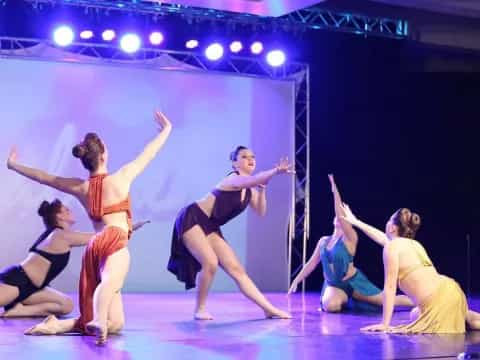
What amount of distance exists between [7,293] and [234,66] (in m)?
4.46

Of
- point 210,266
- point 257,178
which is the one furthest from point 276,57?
point 210,266

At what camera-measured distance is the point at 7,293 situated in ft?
20.1

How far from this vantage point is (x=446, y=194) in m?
10.7

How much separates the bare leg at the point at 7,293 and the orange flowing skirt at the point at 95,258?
1.39 m

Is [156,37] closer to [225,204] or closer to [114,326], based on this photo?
[225,204]

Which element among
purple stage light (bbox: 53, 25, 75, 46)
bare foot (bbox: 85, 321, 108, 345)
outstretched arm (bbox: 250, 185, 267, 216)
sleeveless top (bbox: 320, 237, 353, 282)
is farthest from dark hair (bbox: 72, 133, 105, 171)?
purple stage light (bbox: 53, 25, 75, 46)

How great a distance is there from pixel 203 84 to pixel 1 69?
227 centimetres

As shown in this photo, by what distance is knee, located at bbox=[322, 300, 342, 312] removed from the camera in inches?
277

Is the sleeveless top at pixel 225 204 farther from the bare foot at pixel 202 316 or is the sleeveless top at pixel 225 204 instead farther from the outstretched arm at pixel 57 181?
the outstretched arm at pixel 57 181

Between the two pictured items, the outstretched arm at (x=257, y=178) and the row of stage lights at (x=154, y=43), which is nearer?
the outstretched arm at (x=257, y=178)

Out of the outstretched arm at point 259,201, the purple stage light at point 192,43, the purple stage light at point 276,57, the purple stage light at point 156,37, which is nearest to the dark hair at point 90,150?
the outstretched arm at point 259,201

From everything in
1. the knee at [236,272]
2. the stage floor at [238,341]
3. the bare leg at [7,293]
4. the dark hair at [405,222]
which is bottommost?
the stage floor at [238,341]

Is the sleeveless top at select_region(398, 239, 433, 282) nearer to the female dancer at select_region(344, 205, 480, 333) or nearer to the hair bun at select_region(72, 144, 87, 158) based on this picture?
the female dancer at select_region(344, 205, 480, 333)

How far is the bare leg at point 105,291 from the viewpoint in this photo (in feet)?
15.1
